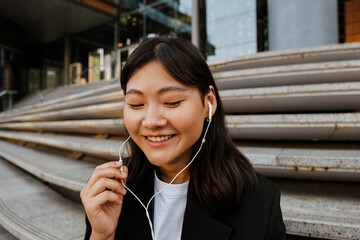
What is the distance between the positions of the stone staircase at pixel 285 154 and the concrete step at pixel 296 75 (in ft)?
0.04

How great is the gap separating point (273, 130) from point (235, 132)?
38cm

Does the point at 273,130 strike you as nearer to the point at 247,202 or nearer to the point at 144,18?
the point at 247,202

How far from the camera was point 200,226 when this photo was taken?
1.03m

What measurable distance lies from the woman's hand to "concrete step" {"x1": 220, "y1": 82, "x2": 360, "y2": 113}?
211cm

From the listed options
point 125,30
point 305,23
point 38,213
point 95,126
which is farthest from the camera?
point 125,30

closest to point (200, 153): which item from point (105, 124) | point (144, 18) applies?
point (105, 124)

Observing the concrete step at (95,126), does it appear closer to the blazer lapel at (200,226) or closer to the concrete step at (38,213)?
the concrete step at (38,213)

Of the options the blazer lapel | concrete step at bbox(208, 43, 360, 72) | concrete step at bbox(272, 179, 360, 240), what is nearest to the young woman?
the blazer lapel

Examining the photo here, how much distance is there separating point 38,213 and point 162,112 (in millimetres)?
1933

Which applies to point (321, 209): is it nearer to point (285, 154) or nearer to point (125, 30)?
point (285, 154)

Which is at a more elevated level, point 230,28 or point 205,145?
point 230,28

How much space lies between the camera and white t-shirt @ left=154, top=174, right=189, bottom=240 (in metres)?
1.14

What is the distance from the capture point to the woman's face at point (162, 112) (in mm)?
981

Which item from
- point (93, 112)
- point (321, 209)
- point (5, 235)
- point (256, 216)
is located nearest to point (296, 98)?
point (321, 209)
